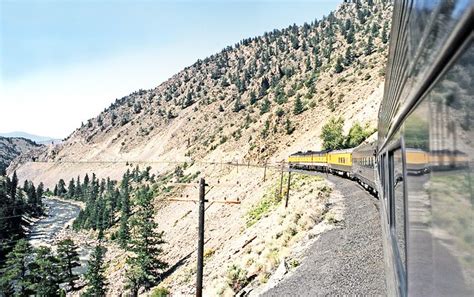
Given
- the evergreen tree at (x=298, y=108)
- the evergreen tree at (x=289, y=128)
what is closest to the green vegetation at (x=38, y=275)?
the evergreen tree at (x=289, y=128)

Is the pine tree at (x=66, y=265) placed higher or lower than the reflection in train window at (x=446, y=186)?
lower

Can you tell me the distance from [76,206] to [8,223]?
2596 inches

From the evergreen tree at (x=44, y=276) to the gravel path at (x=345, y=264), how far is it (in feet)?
162

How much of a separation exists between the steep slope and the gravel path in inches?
1923

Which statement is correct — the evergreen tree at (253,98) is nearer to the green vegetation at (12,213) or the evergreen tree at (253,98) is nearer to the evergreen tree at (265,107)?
the evergreen tree at (265,107)

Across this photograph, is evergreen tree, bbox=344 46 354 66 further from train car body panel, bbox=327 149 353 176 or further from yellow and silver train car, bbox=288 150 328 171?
train car body panel, bbox=327 149 353 176

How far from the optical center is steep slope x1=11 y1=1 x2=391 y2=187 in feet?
290

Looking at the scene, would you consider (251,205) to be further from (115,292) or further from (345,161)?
(115,292)

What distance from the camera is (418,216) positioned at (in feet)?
7.51

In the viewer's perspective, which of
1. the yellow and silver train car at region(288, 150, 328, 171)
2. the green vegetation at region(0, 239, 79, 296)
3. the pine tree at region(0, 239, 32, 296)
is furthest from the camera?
the pine tree at region(0, 239, 32, 296)

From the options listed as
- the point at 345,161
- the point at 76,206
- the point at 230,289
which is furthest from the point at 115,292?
the point at 76,206

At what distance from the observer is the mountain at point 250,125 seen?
46688 millimetres

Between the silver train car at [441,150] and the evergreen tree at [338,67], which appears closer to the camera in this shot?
the silver train car at [441,150]

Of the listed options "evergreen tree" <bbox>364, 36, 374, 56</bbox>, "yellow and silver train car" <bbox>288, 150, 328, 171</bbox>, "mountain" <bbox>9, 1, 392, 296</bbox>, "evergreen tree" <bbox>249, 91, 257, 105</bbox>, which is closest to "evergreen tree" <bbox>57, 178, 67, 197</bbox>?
"mountain" <bbox>9, 1, 392, 296</bbox>
